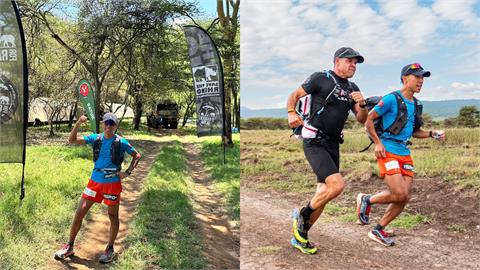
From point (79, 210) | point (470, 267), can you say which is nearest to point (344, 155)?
point (470, 267)

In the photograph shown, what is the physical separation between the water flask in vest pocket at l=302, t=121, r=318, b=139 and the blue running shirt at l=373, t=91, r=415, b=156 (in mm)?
413

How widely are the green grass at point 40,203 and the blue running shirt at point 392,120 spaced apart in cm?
248

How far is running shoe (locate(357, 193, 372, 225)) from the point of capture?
9.41 ft

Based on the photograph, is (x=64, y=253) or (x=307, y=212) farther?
(x=64, y=253)

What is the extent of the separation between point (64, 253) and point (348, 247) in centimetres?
202

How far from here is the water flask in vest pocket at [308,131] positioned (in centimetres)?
260

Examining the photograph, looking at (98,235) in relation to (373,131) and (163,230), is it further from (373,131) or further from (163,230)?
(373,131)

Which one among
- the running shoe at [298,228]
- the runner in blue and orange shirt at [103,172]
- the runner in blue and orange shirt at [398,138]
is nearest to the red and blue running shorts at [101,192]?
the runner in blue and orange shirt at [103,172]

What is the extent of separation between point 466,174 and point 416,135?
86 centimetres

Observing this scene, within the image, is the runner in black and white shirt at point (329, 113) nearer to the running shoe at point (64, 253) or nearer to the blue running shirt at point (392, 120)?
the blue running shirt at point (392, 120)

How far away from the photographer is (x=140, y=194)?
4.43 m

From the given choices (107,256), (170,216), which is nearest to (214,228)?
(170,216)

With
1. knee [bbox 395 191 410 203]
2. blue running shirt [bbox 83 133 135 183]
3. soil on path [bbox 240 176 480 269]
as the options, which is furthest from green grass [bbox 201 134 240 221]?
knee [bbox 395 191 410 203]

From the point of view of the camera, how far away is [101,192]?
10.2 ft
